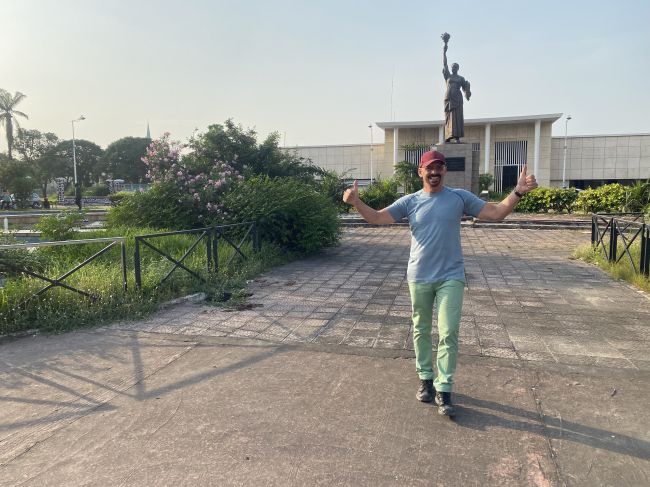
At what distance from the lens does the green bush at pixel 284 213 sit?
9.80 m

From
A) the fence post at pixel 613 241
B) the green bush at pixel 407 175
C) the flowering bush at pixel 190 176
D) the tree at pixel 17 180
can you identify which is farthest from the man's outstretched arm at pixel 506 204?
the tree at pixel 17 180

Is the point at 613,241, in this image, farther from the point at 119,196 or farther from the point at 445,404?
the point at 119,196

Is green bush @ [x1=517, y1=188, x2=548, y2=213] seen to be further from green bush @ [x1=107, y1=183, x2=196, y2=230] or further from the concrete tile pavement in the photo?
green bush @ [x1=107, y1=183, x2=196, y2=230]

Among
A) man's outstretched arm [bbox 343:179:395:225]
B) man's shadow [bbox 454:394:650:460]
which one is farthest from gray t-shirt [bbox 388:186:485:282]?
man's shadow [bbox 454:394:650:460]

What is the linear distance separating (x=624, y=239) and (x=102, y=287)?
843 cm

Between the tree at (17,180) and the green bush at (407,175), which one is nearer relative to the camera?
the green bush at (407,175)

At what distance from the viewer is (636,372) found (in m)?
3.81

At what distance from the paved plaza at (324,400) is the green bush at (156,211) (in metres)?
4.68

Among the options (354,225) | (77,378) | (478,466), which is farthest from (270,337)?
(354,225)

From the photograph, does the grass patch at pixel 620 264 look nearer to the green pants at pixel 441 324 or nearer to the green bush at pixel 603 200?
the green pants at pixel 441 324

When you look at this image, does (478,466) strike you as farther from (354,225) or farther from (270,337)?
(354,225)

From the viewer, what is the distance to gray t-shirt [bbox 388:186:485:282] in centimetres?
326

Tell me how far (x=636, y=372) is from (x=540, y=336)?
1013mm

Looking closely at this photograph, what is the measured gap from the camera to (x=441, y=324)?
3.21 meters
